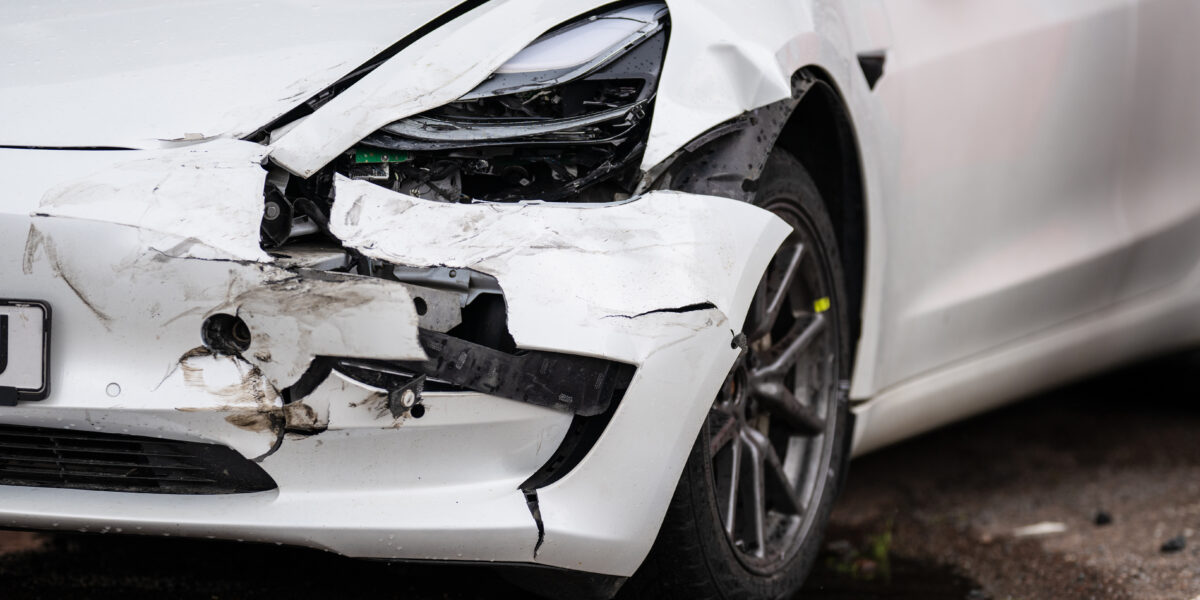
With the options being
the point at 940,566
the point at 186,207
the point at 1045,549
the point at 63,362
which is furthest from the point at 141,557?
the point at 1045,549

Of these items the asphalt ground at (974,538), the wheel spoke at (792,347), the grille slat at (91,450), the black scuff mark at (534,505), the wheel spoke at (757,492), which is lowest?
the asphalt ground at (974,538)

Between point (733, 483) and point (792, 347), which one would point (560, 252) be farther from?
point (792, 347)

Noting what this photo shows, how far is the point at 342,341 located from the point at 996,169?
1.70 m

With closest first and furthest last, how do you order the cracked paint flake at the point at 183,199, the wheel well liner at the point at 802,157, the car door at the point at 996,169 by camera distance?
the cracked paint flake at the point at 183,199, the wheel well liner at the point at 802,157, the car door at the point at 996,169

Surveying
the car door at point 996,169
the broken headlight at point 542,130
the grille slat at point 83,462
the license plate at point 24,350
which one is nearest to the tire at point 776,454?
the car door at point 996,169

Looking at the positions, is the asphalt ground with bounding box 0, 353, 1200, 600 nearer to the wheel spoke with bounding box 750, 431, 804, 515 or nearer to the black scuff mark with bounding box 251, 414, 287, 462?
the wheel spoke with bounding box 750, 431, 804, 515

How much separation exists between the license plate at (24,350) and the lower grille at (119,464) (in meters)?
0.08

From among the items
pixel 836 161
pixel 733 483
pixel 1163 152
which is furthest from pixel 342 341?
pixel 1163 152

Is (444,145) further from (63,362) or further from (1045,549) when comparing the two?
(1045,549)

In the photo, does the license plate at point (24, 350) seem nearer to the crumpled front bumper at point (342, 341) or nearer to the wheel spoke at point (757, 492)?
the crumpled front bumper at point (342, 341)

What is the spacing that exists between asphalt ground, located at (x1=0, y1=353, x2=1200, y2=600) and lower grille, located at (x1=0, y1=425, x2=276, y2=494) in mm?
649

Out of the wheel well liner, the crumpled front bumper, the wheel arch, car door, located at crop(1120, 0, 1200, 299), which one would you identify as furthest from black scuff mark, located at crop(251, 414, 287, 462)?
car door, located at crop(1120, 0, 1200, 299)

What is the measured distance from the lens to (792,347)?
2.48 metres

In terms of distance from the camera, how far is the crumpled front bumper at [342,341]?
5.46ft
